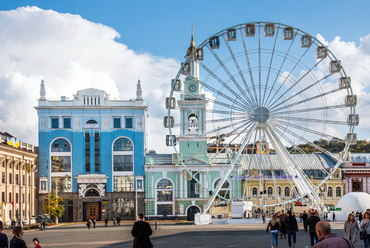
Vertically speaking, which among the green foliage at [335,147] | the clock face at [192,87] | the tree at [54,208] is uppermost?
the clock face at [192,87]

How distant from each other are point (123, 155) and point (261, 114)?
4131cm

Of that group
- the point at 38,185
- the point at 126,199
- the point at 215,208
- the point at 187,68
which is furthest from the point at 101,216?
the point at 187,68

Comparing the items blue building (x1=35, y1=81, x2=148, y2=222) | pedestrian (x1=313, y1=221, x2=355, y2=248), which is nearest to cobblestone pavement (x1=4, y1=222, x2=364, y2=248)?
pedestrian (x1=313, y1=221, x2=355, y2=248)

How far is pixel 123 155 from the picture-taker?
100 m

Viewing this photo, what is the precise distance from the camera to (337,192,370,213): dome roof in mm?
75125

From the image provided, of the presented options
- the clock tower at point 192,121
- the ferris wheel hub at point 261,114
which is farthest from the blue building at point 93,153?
the ferris wheel hub at point 261,114

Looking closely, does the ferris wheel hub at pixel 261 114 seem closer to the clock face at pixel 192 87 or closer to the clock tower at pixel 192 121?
the clock tower at pixel 192 121

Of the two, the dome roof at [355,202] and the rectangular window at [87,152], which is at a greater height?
the rectangular window at [87,152]

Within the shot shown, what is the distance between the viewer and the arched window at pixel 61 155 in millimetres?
98875

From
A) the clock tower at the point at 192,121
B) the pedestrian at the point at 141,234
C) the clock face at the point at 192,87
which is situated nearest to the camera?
the pedestrian at the point at 141,234

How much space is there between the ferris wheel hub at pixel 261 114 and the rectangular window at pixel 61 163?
4409 centimetres

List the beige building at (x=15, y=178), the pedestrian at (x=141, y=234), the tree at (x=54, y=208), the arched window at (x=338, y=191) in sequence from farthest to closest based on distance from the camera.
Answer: the arched window at (x=338, y=191) → the tree at (x=54, y=208) → the beige building at (x=15, y=178) → the pedestrian at (x=141, y=234)

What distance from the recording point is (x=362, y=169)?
337ft

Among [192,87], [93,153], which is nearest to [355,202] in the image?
[192,87]
